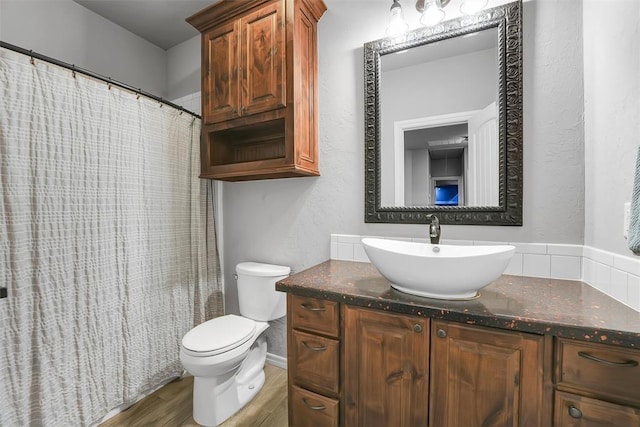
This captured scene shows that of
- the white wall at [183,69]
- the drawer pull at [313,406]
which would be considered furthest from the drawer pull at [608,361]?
the white wall at [183,69]

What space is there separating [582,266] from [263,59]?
1.94m

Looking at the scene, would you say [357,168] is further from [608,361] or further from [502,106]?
[608,361]

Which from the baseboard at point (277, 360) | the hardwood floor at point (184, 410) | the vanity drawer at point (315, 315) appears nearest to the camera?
the vanity drawer at point (315, 315)

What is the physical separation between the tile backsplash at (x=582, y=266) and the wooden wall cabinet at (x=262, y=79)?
93cm

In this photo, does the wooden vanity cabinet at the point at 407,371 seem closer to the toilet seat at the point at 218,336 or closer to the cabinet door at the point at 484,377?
the cabinet door at the point at 484,377

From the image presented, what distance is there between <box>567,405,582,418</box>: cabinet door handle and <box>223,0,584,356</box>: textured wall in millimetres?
733

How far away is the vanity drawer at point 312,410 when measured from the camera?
3.54 feet

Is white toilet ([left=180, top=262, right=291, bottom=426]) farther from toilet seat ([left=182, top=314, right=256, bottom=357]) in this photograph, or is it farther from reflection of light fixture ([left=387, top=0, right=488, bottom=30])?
reflection of light fixture ([left=387, top=0, right=488, bottom=30])

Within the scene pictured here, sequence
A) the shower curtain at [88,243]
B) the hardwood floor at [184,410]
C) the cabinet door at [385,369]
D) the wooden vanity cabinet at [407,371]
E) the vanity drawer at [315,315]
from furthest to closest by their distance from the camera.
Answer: the hardwood floor at [184,410], the shower curtain at [88,243], the vanity drawer at [315,315], the cabinet door at [385,369], the wooden vanity cabinet at [407,371]

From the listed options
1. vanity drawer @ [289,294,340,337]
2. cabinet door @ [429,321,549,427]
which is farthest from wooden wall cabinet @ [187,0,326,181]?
cabinet door @ [429,321,549,427]

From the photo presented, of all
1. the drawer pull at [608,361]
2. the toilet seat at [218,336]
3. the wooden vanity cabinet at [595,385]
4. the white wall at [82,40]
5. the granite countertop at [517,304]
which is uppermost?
the white wall at [82,40]

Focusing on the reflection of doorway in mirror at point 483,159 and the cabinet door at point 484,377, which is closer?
the cabinet door at point 484,377

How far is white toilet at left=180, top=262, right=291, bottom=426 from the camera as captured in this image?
4.51ft

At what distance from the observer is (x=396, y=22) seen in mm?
1419
